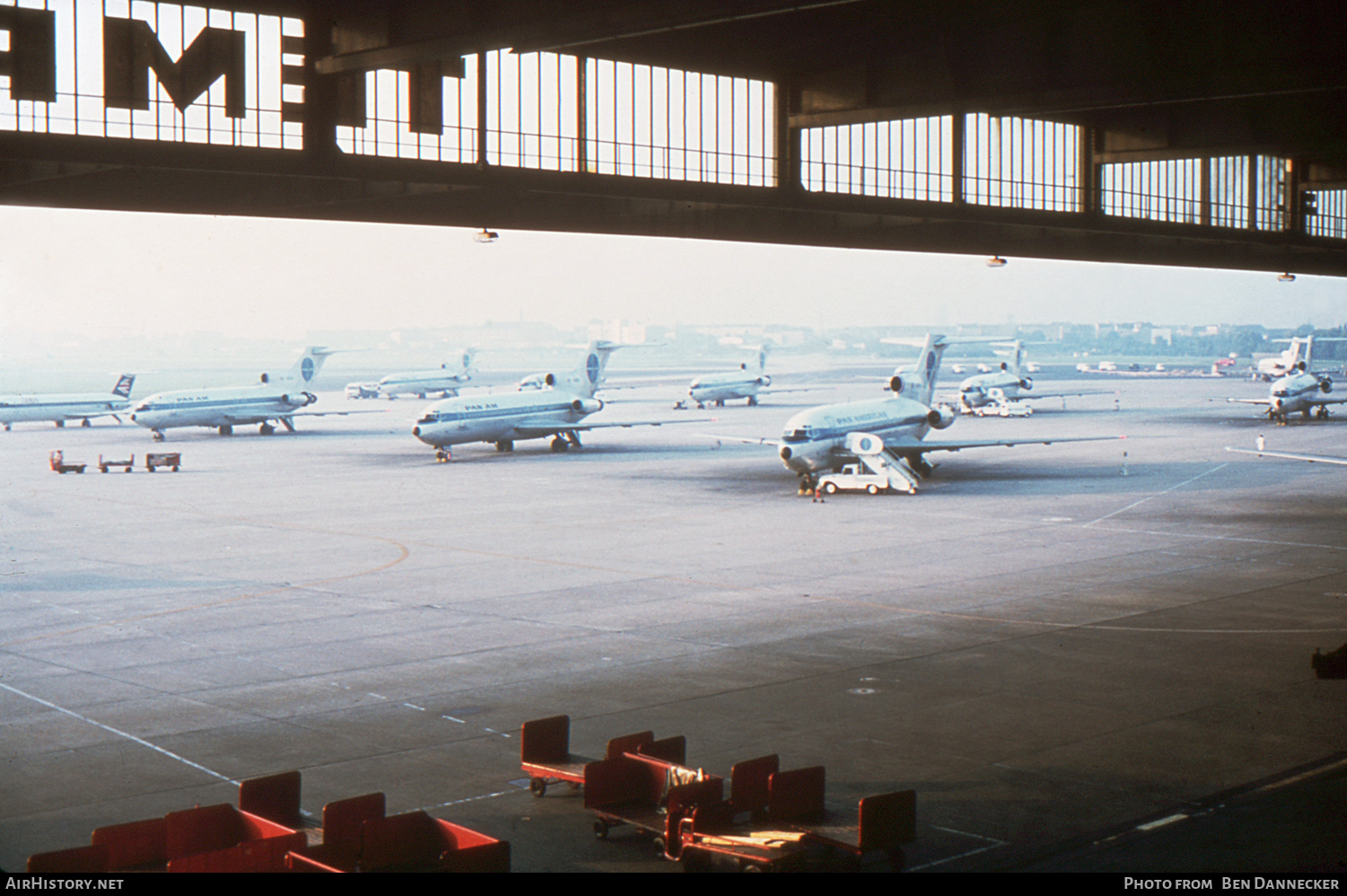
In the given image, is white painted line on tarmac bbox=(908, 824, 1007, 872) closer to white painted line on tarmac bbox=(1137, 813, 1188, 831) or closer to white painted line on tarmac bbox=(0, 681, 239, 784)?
white painted line on tarmac bbox=(1137, 813, 1188, 831)

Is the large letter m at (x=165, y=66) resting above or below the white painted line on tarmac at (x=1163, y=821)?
above

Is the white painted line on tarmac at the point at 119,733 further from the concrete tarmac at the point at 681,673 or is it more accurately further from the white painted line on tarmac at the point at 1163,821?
the white painted line on tarmac at the point at 1163,821

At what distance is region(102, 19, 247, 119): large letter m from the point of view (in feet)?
76.0

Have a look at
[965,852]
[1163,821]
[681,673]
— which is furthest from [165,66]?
[1163,821]

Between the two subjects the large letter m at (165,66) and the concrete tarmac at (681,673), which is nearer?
the concrete tarmac at (681,673)

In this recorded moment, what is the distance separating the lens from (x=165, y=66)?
2361 centimetres

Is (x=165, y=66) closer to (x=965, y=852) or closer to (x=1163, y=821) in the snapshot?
(x=965, y=852)

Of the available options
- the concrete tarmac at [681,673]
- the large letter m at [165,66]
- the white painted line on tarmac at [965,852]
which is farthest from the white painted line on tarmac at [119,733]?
the large letter m at [165,66]

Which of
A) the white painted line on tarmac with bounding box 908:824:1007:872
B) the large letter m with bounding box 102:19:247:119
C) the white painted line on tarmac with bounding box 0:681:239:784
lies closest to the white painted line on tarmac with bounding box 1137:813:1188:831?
the white painted line on tarmac with bounding box 908:824:1007:872

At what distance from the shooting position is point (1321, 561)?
40500 millimetres

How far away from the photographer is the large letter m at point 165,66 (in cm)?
2316

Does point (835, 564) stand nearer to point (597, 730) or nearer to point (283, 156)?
point (597, 730)
